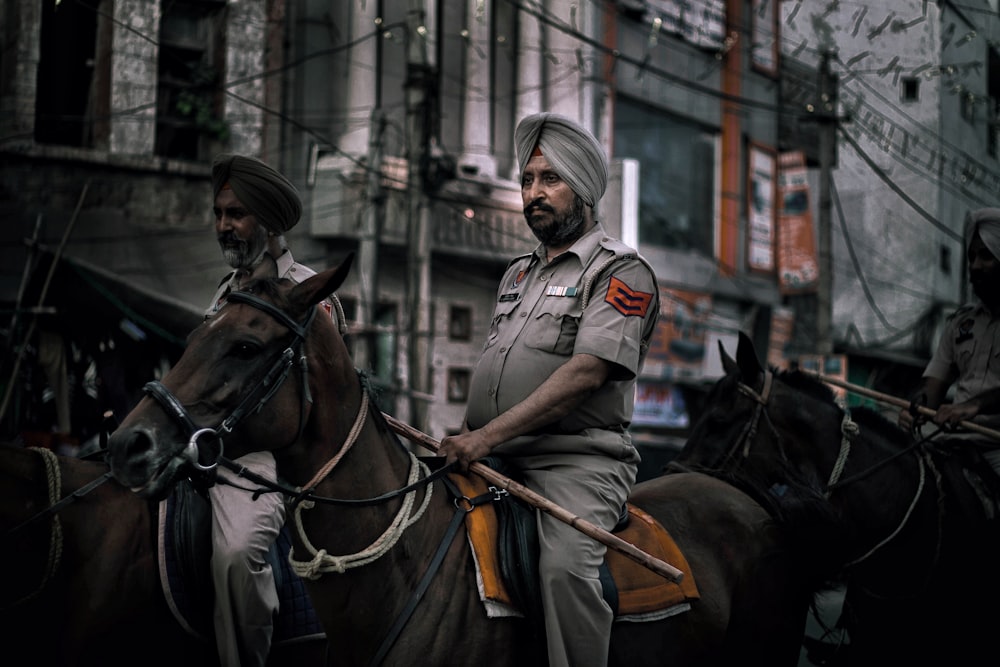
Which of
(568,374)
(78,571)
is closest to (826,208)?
(568,374)

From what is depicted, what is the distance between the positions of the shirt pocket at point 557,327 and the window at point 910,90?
22135mm

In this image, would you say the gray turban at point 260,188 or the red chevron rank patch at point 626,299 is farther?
the gray turban at point 260,188

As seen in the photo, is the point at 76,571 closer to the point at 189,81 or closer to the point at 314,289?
the point at 314,289

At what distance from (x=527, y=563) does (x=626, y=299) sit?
100 centimetres

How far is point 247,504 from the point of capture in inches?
173

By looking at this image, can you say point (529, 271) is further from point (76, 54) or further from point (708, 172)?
point (708, 172)

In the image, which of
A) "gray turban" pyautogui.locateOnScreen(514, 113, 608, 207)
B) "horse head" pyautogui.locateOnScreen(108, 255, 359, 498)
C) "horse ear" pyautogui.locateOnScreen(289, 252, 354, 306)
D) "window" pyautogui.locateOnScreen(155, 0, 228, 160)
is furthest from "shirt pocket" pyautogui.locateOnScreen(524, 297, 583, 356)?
"window" pyautogui.locateOnScreen(155, 0, 228, 160)

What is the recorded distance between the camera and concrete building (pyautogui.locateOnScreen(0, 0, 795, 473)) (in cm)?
1256

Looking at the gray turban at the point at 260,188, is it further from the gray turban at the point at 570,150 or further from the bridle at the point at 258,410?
the bridle at the point at 258,410

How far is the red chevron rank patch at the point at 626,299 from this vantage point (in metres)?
3.53

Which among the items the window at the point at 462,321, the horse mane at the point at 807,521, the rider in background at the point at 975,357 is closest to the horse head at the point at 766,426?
the horse mane at the point at 807,521

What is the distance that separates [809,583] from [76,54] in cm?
1210

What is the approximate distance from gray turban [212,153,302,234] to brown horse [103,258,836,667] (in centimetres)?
127

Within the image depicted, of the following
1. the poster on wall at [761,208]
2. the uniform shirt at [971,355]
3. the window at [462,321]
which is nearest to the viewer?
the uniform shirt at [971,355]
